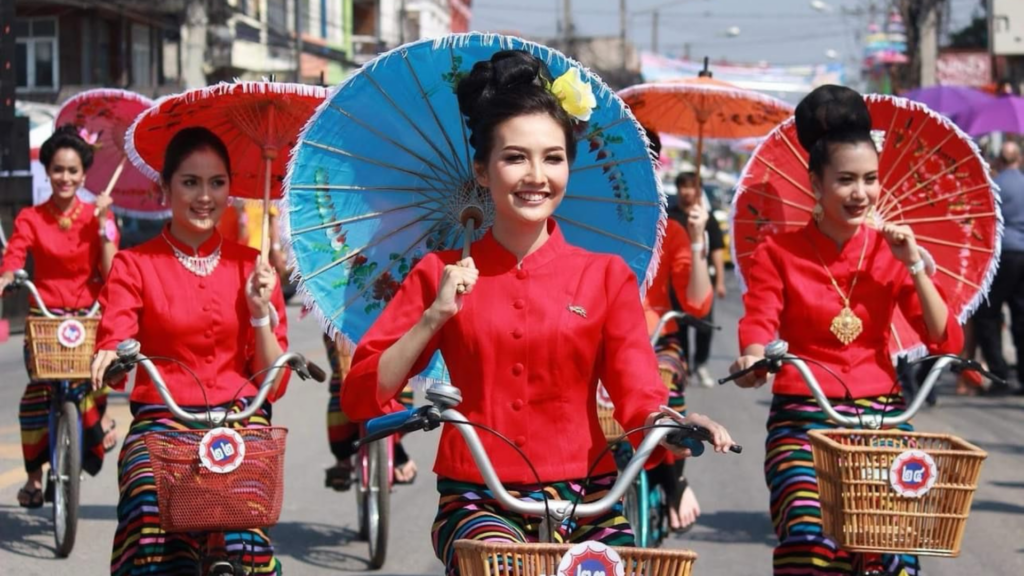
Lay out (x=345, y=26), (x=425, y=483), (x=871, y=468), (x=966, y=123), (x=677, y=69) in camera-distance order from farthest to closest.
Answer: (x=345, y=26)
(x=677, y=69)
(x=966, y=123)
(x=425, y=483)
(x=871, y=468)

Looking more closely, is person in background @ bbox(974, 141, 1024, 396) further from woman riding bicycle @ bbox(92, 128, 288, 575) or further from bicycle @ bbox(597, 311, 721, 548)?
woman riding bicycle @ bbox(92, 128, 288, 575)

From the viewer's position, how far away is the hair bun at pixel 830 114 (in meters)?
5.37

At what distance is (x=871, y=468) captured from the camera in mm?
4402

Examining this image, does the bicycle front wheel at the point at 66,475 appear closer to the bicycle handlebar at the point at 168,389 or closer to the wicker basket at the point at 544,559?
the bicycle handlebar at the point at 168,389

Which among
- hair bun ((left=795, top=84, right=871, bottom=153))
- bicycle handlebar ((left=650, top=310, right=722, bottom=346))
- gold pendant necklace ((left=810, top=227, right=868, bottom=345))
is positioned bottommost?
bicycle handlebar ((left=650, top=310, right=722, bottom=346))

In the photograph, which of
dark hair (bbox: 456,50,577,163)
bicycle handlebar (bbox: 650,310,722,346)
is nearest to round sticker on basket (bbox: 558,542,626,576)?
dark hair (bbox: 456,50,577,163)

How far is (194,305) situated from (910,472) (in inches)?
102

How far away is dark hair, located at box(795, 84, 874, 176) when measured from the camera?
5.34 m

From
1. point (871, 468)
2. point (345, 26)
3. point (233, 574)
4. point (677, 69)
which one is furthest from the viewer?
point (345, 26)

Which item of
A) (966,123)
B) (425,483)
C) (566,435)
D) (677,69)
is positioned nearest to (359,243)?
(566,435)

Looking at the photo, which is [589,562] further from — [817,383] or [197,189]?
[197,189]

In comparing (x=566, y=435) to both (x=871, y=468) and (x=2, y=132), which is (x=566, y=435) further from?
(x=2, y=132)

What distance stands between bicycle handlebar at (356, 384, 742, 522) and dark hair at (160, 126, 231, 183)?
7.75 ft

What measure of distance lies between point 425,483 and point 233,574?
5.13 m
